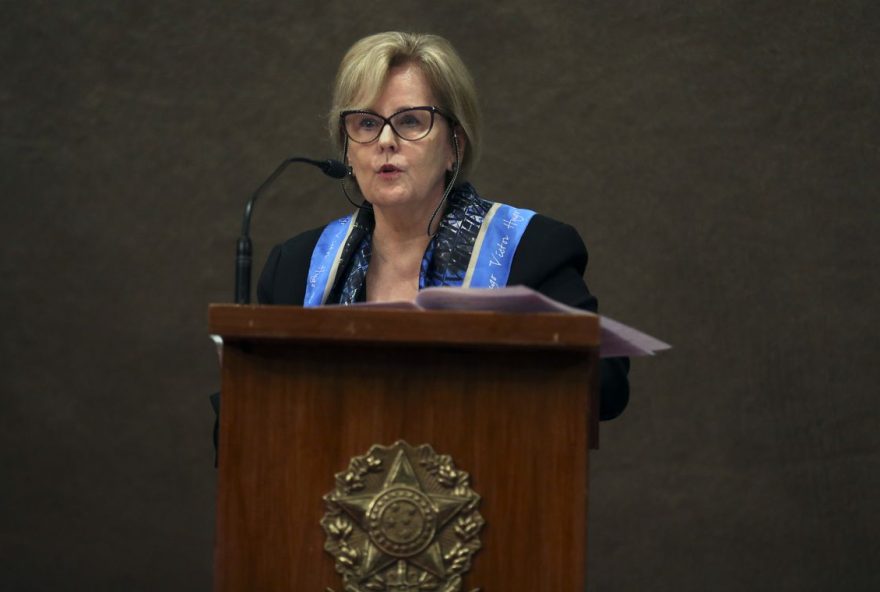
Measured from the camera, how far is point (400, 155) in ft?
7.79

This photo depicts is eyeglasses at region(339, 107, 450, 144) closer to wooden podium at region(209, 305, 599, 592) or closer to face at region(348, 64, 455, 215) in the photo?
face at region(348, 64, 455, 215)

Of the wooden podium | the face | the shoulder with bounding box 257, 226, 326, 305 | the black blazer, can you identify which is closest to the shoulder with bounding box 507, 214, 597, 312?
the black blazer

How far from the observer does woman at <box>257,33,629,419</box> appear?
7.78 ft

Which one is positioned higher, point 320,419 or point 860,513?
point 320,419

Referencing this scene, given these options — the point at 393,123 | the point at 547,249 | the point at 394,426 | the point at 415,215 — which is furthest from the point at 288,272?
the point at 394,426

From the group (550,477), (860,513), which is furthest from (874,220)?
(550,477)

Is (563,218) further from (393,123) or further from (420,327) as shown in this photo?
(420,327)

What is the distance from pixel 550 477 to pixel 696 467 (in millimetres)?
2399

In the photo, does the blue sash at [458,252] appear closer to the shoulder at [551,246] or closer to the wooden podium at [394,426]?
the shoulder at [551,246]

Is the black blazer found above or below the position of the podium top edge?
above

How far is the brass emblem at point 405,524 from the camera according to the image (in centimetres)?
148

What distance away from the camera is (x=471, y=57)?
393cm

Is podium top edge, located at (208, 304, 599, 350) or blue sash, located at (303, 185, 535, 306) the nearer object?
podium top edge, located at (208, 304, 599, 350)

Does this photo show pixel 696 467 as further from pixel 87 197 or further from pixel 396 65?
pixel 87 197
